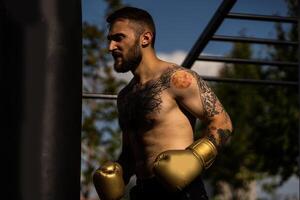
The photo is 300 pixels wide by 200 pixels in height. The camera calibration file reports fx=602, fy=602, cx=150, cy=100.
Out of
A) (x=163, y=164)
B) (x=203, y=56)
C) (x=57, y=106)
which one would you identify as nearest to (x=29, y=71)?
(x=57, y=106)

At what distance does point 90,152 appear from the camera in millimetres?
14570

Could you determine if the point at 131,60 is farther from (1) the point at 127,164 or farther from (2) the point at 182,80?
(1) the point at 127,164

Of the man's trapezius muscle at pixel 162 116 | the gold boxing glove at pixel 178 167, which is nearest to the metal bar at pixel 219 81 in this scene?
the man's trapezius muscle at pixel 162 116

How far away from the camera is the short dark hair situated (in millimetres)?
2117

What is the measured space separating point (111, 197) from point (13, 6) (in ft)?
2.84

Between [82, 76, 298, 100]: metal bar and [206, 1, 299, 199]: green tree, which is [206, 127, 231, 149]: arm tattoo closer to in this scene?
[82, 76, 298, 100]: metal bar

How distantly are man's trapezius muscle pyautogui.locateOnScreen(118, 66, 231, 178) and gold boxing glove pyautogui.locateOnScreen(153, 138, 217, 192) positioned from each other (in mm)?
126

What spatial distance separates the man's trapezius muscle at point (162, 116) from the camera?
6.77ft

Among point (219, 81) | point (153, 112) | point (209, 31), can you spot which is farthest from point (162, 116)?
point (219, 81)

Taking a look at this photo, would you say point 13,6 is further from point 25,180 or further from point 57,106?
point 25,180

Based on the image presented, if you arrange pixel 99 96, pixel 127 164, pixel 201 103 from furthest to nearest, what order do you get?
pixel 99 96 < pixel 127 164 < pixel 201 103

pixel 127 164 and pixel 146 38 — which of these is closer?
pixel 146 38

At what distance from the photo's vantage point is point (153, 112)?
2.09 meters

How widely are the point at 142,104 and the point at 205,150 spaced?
1.02 ft
